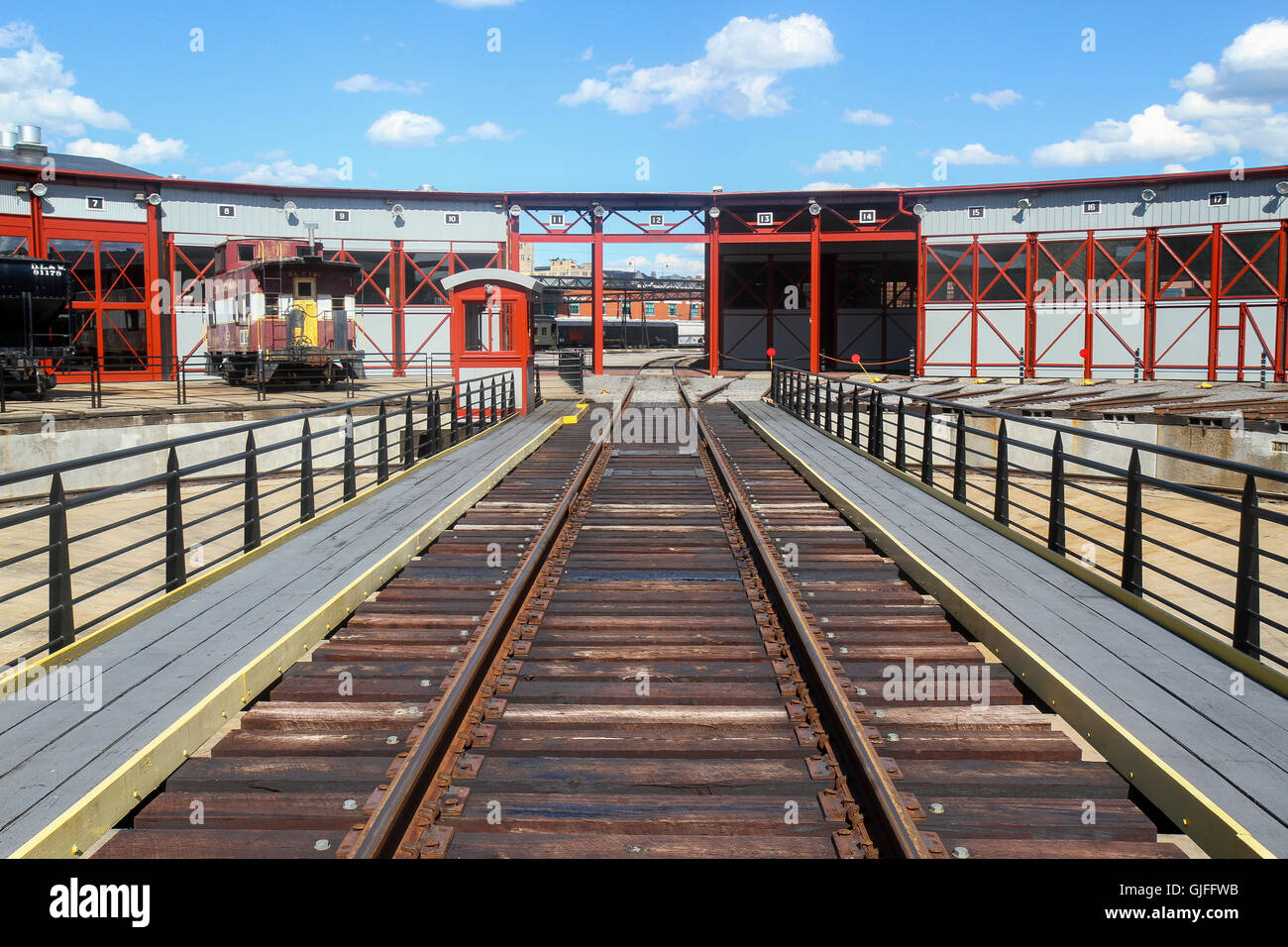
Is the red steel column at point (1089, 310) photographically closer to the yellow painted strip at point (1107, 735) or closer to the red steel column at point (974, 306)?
the red steel column at point (974, 306)

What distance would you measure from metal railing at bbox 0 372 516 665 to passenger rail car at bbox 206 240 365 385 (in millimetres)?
6077

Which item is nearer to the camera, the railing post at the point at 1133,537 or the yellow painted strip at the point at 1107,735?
the yellow painted strip at the point at 1107,735

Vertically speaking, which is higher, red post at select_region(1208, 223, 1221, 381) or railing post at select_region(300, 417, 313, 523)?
red post at select_region(1208, 223, 1221, 381)

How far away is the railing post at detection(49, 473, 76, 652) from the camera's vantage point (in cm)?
657

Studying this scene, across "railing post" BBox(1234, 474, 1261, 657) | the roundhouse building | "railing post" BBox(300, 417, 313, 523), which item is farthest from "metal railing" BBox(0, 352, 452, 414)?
"railing post" BBox(1234, 474, 1261, 657)

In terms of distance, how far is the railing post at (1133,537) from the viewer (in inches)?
307

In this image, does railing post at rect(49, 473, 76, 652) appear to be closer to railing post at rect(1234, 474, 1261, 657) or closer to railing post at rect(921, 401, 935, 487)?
railing post at rect(1234, 474, 1261, 657)

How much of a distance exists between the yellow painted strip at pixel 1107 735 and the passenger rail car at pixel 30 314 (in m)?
22.4

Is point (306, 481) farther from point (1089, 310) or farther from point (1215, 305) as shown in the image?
point (1215, 305)

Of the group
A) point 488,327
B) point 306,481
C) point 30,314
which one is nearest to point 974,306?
point 488,327

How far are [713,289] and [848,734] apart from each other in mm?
36680

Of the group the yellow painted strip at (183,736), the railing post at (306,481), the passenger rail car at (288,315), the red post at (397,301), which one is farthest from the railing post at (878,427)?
the red post at (397,301)
